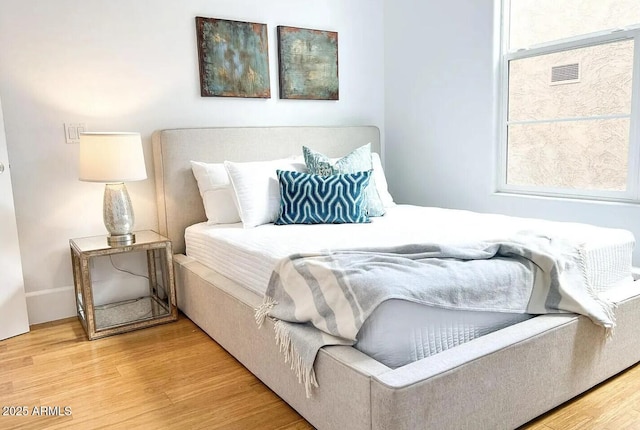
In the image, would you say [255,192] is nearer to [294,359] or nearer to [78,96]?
[78,96]

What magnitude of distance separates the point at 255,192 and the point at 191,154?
0.58m

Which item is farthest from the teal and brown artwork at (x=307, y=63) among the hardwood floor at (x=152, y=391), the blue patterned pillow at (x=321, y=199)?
the hardwood floor at (x=152, y=391)

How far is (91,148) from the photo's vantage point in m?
2.71

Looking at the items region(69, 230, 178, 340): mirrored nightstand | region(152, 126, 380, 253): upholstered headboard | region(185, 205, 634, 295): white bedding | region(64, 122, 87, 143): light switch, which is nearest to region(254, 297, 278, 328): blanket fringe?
region(185, 205, 634, 295): white bedding

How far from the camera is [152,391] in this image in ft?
7.01

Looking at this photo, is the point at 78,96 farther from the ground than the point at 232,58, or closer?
closer

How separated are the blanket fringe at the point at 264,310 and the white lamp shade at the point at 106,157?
1228mm

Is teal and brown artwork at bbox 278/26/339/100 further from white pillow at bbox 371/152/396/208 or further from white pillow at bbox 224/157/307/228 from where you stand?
white pillow at bbox 224/157/307/228

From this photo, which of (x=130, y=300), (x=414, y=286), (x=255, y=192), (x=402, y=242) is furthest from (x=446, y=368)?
(x=130, y=300)

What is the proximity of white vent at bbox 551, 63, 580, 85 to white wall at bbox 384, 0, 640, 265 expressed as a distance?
1.24ft

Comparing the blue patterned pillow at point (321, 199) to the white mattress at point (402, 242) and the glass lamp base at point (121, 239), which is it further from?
the glass lamp base at point (121, 239)

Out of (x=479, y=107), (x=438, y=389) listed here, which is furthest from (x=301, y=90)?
(x=438, y=389)

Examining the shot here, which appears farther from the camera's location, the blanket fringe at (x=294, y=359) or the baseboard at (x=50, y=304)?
the baseboard at (x=50, y=304)

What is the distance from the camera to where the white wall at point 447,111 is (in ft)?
10.8
